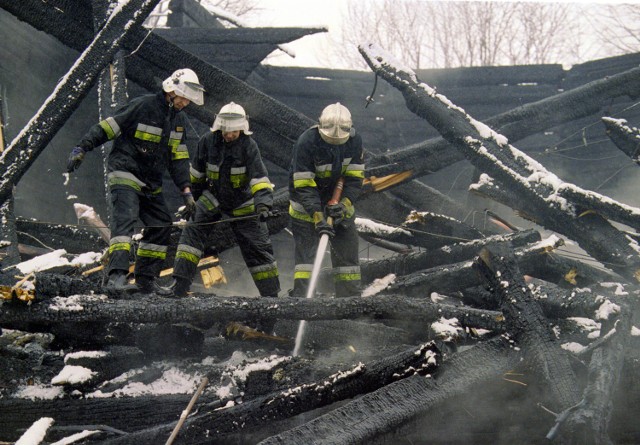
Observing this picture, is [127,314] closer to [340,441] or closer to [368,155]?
[340,441]

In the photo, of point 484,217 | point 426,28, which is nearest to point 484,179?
point 484,217

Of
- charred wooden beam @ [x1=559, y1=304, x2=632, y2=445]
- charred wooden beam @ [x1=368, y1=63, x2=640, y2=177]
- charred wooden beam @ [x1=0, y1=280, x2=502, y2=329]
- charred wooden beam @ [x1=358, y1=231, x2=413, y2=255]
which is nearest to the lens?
charred wooden beam @ [x1=559, y1=304, x2=632, y2=445]

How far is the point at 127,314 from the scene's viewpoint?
3869 mm

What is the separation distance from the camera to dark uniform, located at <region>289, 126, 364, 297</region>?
Answer: 5.77 m

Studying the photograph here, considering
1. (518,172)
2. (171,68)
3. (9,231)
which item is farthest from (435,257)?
(9,231)

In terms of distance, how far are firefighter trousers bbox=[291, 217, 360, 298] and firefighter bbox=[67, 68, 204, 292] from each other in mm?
1037

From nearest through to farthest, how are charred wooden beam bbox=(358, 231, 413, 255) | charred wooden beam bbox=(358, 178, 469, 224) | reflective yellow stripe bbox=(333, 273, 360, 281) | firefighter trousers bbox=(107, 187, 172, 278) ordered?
firefighter trousers bbox=(107, 187, 172, 278) → reflective yellow stripe bbox=(333, 273, 360, 281) → charred wooden beam bbox=(358, 231, 413, 255) → charred wooden beam bbox=(358, 178, 469, 224)

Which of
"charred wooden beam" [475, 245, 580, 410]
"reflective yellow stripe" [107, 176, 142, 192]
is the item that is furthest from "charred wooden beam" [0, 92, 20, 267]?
"charred wooden beam" [475, 245, 580, 410]

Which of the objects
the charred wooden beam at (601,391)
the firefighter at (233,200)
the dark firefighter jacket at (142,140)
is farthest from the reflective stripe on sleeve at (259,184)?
the charred wooden beam at (601,391)

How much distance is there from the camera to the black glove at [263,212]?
5.61 m

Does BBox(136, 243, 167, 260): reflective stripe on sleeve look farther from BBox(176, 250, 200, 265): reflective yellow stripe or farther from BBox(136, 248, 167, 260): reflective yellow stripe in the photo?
BBox(176, 250, 200, 265): reflective yellow stripe

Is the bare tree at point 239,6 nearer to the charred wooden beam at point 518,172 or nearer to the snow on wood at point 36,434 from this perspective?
the charred wooden beam at point 518,172

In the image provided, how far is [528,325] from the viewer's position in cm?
386

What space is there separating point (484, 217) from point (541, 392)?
3.65 meters
